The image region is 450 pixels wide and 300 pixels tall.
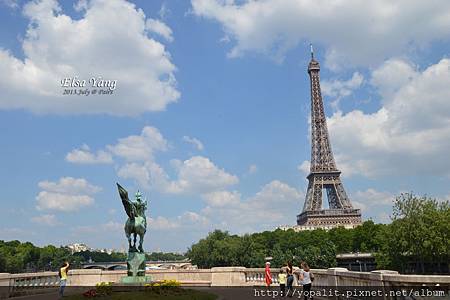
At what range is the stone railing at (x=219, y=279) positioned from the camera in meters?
12.4

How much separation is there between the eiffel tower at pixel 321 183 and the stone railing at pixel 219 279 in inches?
4140

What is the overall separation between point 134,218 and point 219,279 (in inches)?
330

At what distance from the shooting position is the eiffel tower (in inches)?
5167

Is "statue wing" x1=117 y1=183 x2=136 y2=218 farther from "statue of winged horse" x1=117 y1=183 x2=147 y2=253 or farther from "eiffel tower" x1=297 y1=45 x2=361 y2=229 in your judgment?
"eiffel tower" x1=297 y1=45 x2=361 y2=229

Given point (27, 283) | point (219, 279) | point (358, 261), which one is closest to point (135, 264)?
point (27, 283)

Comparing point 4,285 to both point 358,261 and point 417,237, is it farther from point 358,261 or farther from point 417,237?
point 358,261

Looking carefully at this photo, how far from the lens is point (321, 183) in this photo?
133250 millimetres

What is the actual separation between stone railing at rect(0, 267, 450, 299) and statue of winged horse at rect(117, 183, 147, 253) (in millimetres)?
5845

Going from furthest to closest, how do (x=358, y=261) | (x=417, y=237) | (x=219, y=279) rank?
(x=358, y=261) < (x=417, y=237) < (x=219, y=279)

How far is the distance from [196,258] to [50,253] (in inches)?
2121

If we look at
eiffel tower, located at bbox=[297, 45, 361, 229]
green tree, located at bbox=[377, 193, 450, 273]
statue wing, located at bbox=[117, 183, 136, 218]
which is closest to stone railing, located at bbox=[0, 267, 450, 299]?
statue wing, located at bbox=[117, 183, 136, 218]

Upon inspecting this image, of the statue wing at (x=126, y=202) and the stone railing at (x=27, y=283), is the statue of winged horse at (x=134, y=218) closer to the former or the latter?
the statue wing at (x=126, y=202)

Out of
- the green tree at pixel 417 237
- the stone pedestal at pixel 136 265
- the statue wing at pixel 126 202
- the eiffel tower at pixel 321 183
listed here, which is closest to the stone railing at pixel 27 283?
the stone pedestal at pixel 136 265

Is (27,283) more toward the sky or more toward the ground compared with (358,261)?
more toward the sky
